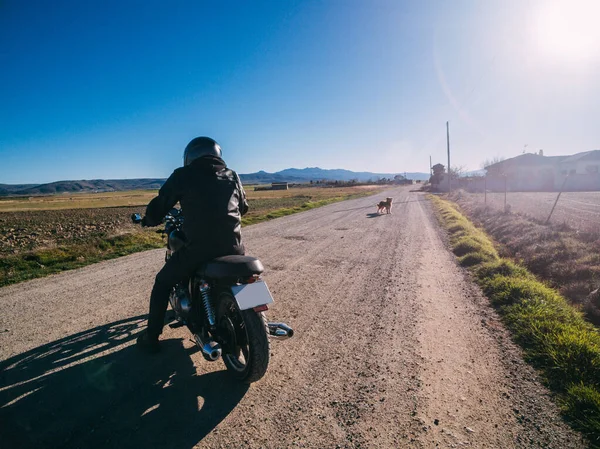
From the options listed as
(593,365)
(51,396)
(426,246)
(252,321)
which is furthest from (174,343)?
(426,246)

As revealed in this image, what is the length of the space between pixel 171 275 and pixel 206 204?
0.81 meters

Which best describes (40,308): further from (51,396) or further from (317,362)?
(317,362)

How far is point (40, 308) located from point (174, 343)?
2.74 metres

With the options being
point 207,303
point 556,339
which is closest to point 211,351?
point 207,303

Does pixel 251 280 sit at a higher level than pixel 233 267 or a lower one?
lower

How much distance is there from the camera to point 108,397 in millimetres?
2738

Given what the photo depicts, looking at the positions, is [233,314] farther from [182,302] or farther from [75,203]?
[75,203]

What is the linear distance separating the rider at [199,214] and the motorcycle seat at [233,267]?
191 millimetres

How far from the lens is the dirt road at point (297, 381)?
233cm

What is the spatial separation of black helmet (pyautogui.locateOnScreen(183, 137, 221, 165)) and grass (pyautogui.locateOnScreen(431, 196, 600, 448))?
12.7ft

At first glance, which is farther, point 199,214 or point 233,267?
point 199,214

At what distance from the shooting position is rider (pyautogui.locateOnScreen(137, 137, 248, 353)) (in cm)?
295

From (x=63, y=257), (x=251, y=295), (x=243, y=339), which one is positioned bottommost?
(x=63, y=257)

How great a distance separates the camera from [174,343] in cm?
371
